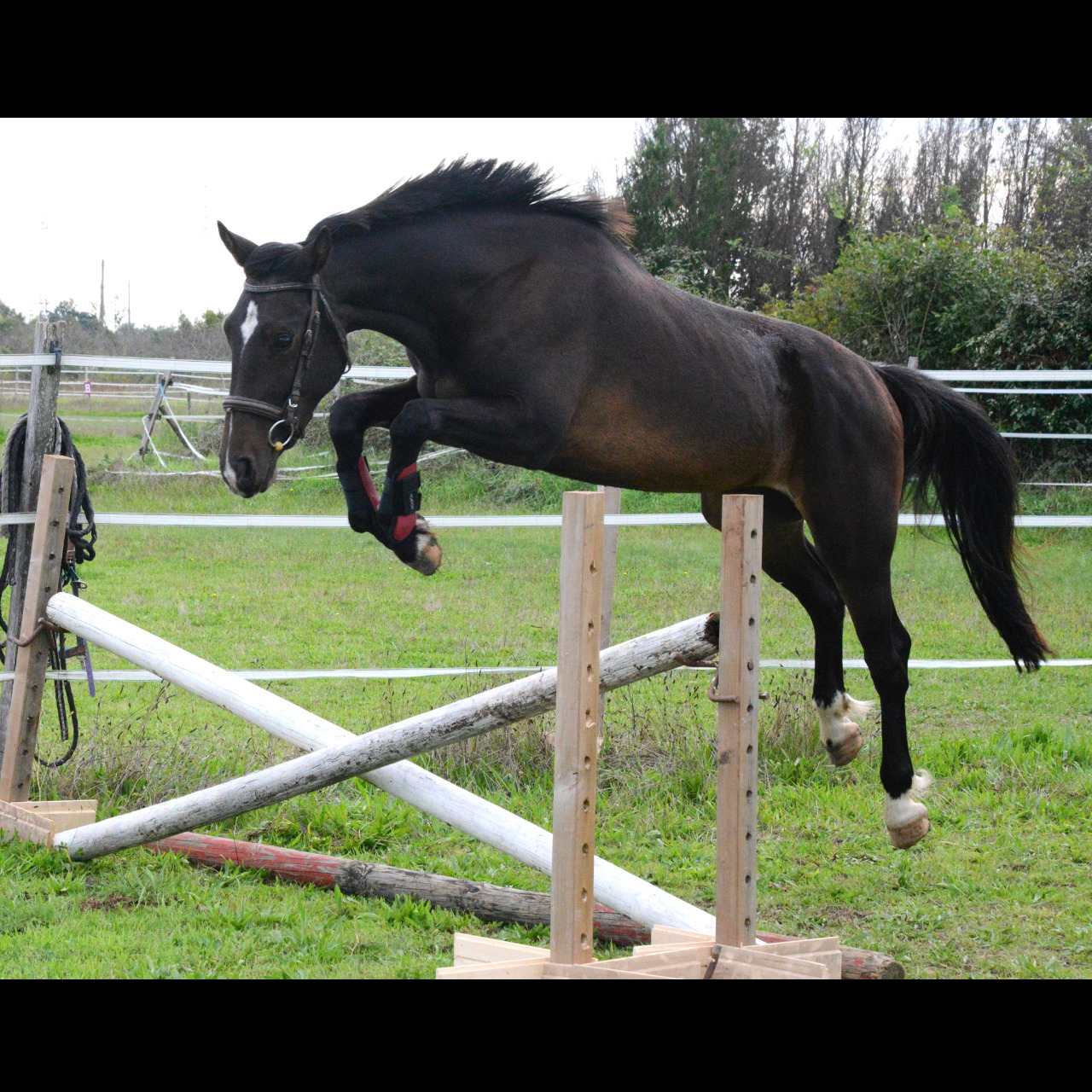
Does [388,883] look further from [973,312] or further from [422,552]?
[973,312]

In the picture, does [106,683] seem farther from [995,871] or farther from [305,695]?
[995,871]

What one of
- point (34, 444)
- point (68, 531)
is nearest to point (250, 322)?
point (68, 531)

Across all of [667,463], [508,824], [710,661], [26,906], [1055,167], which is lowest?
[26,906]

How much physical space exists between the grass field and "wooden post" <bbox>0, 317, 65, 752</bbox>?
48 cm

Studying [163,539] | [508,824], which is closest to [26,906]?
[508,824]

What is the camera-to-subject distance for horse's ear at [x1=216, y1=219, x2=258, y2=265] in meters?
2.99

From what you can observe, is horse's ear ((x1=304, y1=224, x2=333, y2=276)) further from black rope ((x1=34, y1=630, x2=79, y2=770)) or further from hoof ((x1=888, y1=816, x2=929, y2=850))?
hoof ((x1=888, y1=816, x2=929, y2=850))

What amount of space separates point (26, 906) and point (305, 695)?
105 inches

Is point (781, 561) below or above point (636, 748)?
above

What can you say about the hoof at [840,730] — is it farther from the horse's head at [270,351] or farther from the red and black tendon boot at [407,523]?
the horse's head at [270,351]

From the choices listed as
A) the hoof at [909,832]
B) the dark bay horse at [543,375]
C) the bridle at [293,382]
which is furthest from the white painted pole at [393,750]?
the hoof at [909,832]

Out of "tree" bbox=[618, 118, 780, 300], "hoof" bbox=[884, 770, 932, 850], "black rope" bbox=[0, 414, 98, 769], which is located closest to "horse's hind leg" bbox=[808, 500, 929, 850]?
"hoof" bbox=[884, 770, 932, 850]

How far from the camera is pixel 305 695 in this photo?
6285 millimetres

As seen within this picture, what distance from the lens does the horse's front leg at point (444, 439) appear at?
2824 millimetres
